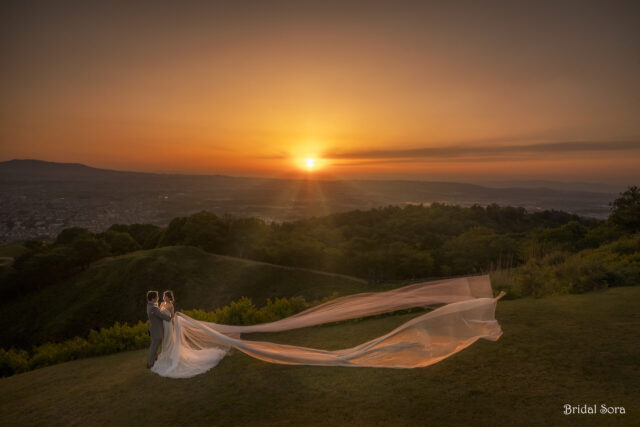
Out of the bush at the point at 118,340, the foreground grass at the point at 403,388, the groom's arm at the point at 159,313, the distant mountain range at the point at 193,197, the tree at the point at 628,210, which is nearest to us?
the foreground grass at the point at 403,388

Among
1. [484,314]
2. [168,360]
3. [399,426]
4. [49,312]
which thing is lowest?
[49,312]

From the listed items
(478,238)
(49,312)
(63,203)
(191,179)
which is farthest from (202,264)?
(191,179)

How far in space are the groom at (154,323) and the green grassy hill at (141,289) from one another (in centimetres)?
2247

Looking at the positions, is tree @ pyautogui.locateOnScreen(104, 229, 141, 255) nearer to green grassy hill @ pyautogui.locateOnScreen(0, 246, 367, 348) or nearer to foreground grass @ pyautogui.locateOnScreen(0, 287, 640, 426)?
green grassy hill @ pyautogui.locateOnScreen(0, 246, 367, 348)

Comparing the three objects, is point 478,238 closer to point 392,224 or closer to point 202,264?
point 392,224

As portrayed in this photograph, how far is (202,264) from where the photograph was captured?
3822cm

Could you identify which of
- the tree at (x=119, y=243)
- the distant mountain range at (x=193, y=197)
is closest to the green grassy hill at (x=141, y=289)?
the tree at (x=119, y=243)

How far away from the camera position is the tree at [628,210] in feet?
80.5

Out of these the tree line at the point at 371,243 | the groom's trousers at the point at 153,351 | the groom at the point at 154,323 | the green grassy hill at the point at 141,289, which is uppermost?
the groom at the point at 154,323

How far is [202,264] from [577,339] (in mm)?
37350

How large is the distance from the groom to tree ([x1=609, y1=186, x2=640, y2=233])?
30938mm

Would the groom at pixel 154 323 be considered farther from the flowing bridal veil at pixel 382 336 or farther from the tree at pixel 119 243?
the tree at pixel 119 243

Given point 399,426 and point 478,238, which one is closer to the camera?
point 399,426

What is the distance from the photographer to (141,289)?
1331 inches
